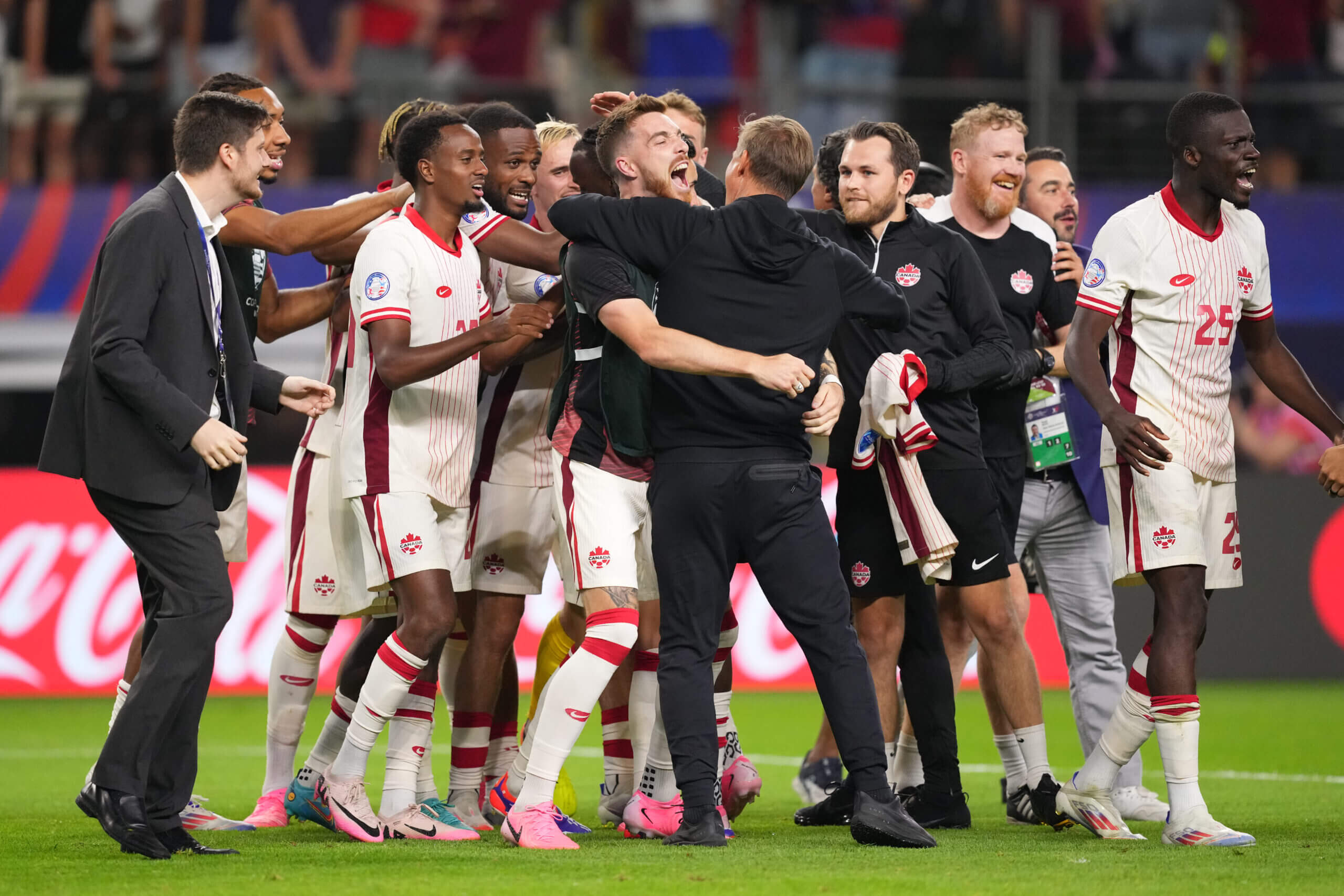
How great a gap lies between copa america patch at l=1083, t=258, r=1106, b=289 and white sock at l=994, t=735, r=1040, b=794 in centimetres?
182

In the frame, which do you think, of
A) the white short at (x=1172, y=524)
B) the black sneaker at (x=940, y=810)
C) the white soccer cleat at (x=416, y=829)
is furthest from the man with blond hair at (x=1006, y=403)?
the white soccer cleat at (x=416, y=829)

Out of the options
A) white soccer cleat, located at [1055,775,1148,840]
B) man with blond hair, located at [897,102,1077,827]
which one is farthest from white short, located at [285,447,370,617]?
white soccer cleat, located at [1055,775,1148,840]

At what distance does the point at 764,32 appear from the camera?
15.0m

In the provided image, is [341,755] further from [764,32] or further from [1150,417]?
[764,32]

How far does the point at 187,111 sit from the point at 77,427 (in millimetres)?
1132

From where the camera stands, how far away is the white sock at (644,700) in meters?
6.15

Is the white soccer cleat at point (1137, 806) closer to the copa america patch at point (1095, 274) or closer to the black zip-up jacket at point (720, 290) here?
the copa america patch at point (1095, 274)

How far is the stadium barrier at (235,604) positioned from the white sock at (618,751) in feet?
15.8

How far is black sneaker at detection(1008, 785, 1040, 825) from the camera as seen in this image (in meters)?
6.34

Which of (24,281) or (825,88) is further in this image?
(825,88)

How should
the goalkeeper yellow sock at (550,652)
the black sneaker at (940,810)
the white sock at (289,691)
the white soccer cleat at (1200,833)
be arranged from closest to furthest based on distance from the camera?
the white soccer cleat at (1200,833) < the black sneaker at (940,810) < the white sock at (289,691) < the goalkeeper yellow sock at (550,652)

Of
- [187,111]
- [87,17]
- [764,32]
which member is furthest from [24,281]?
[187,111]

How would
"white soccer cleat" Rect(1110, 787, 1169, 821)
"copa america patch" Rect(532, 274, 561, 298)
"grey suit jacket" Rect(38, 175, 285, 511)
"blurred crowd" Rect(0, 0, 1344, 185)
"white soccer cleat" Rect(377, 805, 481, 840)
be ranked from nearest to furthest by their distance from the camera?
"grey suit jacket" Rect(38, 175, 285, 511)
"white soccer cleat" Rect(377, 805, 481, 840)
"copa america patch" Rect(532, 274, 561, 298)
"white soccer cleat" Rect(1110, 787, 1169, 821)
"blurred crowd" Rect(0, 0, 1344, 185)

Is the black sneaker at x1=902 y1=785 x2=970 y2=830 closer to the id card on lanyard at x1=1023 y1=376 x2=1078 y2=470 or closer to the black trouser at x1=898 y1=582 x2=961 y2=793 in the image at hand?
Answer: the black trouser at x1=898 y1=582 x2=961 y2=793
